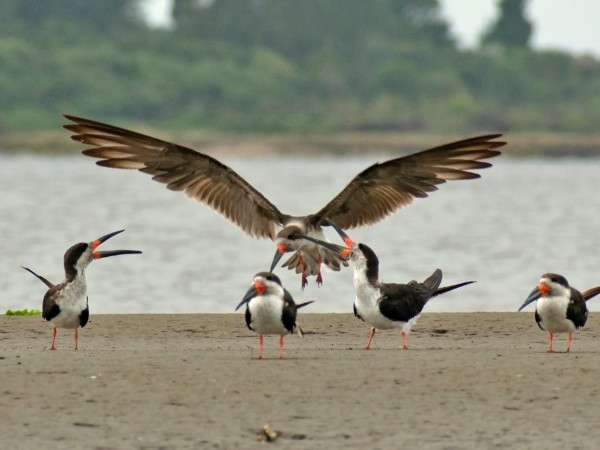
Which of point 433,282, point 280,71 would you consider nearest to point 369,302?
point 433,282

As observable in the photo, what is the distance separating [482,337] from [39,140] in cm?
7262

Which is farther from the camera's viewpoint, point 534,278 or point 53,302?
point 534,278

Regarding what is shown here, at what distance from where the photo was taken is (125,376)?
1028cm

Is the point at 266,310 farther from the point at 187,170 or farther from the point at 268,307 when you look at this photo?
the point at 187,170

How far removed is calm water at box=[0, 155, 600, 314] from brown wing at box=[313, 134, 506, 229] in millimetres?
4220

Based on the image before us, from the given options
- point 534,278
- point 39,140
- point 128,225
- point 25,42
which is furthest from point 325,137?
point 534,278

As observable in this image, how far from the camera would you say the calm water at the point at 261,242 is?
21188mm

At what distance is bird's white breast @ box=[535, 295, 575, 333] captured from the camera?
11.2m

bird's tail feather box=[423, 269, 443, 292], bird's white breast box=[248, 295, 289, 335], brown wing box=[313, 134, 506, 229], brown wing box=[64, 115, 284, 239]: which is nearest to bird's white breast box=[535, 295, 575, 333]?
bird's tail feather box=[423, 269, 443, 292]

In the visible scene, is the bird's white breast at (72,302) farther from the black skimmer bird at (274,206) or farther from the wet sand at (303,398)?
the black skimmer bird at (274,206)

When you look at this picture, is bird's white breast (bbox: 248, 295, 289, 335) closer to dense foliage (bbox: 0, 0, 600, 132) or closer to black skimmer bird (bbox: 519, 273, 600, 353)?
black skimmer bird (bbox: 519, 273, 600, 353)

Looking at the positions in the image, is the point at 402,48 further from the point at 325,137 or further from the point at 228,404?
the point at 228,404

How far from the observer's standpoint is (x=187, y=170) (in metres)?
14.4

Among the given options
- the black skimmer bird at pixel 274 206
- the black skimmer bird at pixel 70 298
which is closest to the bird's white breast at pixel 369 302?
the black skimmer bird at pixel 70 298
